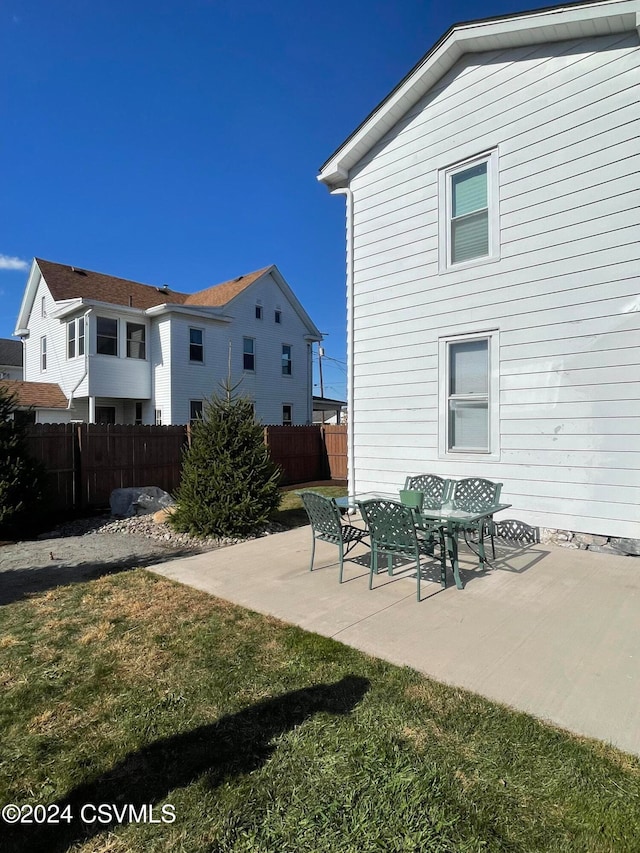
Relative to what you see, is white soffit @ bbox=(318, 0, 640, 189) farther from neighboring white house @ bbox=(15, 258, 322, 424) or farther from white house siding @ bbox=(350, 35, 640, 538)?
neighboring white house @ bbox=(15, 258, 322, 424)

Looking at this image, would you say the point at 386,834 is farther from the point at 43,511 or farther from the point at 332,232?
the point at 332,232

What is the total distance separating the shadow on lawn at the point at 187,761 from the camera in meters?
1.74

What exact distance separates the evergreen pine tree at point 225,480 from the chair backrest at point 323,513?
90.6 inches

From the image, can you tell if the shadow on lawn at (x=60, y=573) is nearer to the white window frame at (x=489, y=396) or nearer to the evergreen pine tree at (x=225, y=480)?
the evergreen pine tree at (x=225, y=480)

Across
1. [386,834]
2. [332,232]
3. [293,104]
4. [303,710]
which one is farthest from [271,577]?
[332,232]

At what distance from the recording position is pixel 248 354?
19125 millimetres

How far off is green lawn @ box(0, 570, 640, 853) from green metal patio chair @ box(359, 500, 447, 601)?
3.52ft

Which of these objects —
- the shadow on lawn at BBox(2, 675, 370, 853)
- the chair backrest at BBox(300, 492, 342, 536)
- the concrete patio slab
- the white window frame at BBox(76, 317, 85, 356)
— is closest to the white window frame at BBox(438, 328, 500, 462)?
the concrete patio slab

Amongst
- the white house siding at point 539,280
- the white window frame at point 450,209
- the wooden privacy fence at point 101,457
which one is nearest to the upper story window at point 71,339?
the wooden privacy fence at point 101,457

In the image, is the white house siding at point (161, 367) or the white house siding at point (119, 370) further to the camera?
the white house siding at point (161, 367)

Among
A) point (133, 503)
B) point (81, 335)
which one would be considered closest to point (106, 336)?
point (81, 335)

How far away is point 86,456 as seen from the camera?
9180 millimetres

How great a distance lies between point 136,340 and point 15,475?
35.3 feet

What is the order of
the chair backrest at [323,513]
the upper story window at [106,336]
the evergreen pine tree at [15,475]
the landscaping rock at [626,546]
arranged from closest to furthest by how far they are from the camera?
1. the chair backrest at [323,513]
2. the landscaping rock at [626,546]
3. the evergreen pine tree at [15,475]
4. the upper story window at [106,336]
